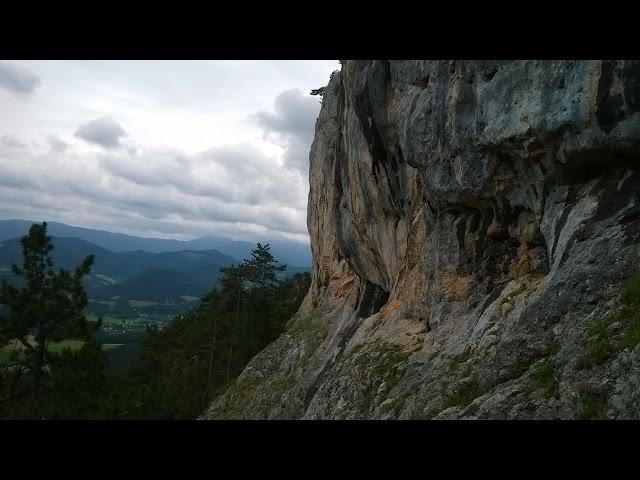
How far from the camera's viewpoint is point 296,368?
30359 millimetres

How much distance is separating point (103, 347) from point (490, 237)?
84.7 ft

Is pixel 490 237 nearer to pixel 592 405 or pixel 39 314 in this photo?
pixel 592 405

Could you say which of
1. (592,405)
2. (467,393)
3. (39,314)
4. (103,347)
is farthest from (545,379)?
(103,347)

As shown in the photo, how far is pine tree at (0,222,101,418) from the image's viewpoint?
24391 mm

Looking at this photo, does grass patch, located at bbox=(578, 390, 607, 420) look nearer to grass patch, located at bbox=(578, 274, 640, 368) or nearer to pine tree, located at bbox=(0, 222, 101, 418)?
grass patch, located at bbox=(578, 274, 640, 368)

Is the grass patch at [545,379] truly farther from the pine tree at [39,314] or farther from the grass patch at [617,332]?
the pine tree at [39,314]

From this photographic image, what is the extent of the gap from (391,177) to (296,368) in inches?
608

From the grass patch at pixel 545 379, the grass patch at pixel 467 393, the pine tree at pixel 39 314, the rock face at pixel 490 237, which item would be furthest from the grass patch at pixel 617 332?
the pine tree at pixel 39 314

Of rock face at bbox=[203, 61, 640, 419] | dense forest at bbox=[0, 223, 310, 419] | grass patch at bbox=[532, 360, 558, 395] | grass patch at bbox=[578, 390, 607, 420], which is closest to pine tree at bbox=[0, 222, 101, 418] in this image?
dense forest at bbox=[0, 223, 310, 419]

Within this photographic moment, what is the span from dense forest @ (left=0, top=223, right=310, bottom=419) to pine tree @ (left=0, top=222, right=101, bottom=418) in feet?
0.17

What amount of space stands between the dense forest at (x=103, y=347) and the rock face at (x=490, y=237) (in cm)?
1222

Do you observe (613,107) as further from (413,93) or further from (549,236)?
(413,93)
